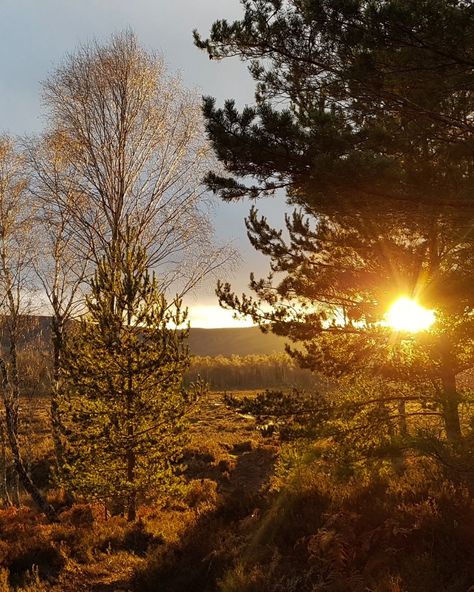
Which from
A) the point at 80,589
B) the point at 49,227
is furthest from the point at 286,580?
the point at 49,227

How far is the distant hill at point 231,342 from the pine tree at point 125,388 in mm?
140830

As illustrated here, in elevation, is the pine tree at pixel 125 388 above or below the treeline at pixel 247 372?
above

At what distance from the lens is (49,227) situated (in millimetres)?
12438

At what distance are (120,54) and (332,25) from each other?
6.90 metres

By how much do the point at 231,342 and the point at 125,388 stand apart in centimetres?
15645

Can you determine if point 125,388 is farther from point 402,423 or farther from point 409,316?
point 409,316

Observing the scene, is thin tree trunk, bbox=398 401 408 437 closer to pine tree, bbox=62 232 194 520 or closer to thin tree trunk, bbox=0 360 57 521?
pine tree, bbox=62 232 194 520

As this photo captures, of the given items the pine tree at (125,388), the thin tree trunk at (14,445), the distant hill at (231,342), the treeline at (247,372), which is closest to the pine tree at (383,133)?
the pine tree at (125,388)

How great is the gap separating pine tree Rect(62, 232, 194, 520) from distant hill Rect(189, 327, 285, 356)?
141 metres

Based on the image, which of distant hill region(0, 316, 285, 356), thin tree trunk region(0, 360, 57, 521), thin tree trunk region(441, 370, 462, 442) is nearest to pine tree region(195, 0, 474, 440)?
thin tree trunk region(441, 370, 462, 442)

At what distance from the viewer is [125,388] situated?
1027 centimetres

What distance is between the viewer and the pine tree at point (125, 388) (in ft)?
32.6

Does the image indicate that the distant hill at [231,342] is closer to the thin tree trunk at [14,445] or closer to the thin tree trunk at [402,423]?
the thin tree trunk at [14,445]

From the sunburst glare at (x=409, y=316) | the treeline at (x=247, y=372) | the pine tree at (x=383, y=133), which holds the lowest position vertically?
the treeline at (x=247, y=372)
